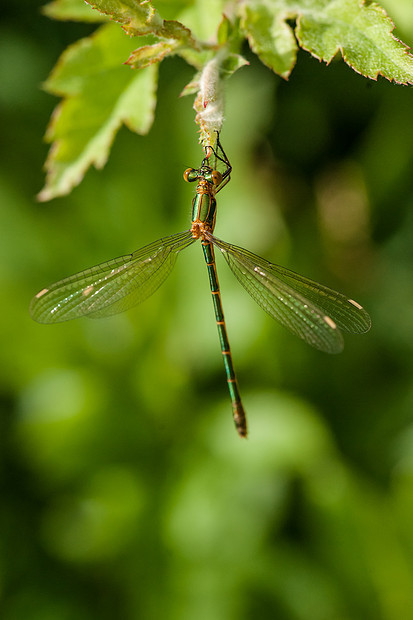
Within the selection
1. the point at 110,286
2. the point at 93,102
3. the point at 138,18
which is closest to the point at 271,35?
the point at 138,18

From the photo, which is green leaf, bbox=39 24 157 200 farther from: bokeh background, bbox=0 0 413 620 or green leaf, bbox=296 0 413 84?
bokeh background, bbox=0 0 413 620

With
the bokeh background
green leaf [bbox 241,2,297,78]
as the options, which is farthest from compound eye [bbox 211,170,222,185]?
the bokeh background

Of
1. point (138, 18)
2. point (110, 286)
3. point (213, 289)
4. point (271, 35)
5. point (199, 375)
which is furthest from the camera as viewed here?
point (199, 375)

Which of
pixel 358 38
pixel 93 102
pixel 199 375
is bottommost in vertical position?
pixel 199 375

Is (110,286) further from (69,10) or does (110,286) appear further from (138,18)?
(138,18)

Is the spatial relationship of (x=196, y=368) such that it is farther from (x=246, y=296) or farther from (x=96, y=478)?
(x=96, y=478)

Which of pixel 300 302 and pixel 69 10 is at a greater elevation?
pixel 69 10

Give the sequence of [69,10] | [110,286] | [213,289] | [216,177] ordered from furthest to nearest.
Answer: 1. [213,289]
2. [110,286]
3. [216,177]
4. [69,10]

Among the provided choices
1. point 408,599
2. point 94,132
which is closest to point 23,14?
point 94,132
